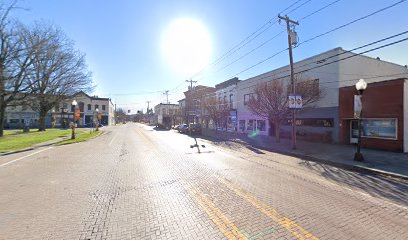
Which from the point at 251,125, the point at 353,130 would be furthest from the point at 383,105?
the point at 251,125

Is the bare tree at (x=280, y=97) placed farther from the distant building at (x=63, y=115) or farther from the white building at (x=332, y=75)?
the distant building at (x=63, y=115)

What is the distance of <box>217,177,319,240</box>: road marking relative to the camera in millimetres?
3609

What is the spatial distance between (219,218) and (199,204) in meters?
0.80

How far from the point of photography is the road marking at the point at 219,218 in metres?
3.58

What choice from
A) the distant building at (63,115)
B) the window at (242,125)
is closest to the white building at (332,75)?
the window at (242,125)

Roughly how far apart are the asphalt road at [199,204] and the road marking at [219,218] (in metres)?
0.02

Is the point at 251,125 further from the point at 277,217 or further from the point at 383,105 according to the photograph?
the point at 277,217

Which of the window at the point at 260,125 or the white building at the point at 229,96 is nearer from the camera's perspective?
the window at the point at 260,125

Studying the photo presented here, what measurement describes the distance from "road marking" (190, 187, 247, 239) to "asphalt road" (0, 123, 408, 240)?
0.02 m

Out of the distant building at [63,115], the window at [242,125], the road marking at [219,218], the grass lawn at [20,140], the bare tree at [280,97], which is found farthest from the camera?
the distant building at [63,115]

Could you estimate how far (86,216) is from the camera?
13.9 feet

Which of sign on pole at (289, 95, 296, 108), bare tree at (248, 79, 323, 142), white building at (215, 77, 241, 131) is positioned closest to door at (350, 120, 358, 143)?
bare tree at (248, 79, 323, 142)

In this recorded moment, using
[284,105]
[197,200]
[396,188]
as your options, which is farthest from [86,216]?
[284,105]

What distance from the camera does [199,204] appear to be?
4.84 meters
